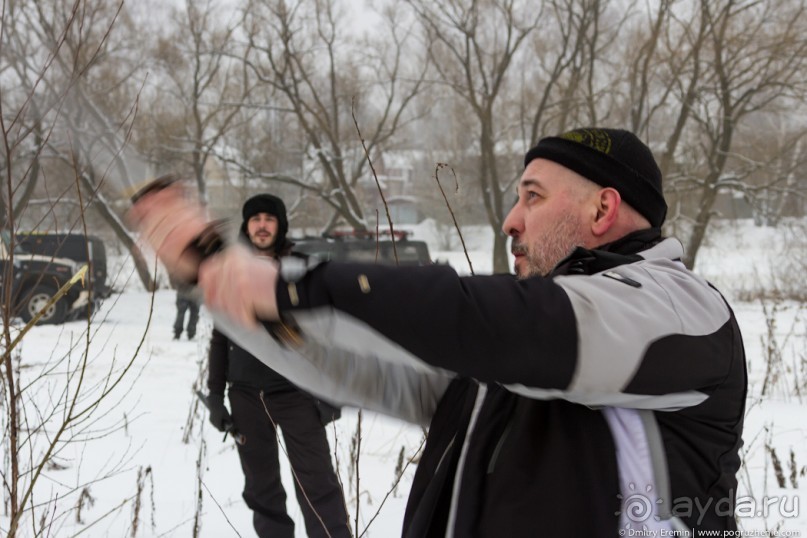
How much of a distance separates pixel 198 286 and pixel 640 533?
80 centimetres

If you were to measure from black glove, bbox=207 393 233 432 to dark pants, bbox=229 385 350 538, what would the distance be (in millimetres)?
100

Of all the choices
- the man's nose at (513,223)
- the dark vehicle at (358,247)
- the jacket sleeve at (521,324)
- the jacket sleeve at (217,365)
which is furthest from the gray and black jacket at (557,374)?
the dark vehicle at (358,247)

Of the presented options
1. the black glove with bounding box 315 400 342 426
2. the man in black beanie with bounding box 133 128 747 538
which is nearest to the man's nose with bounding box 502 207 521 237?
the man in black beanie with bounding box 133 128 747 538

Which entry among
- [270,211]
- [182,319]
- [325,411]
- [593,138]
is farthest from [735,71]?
[593,138]

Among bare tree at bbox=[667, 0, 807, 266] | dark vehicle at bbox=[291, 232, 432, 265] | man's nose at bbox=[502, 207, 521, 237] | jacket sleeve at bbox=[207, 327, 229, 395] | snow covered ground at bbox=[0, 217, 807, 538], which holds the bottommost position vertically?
snow covered ground at bbox=[0, 217, 807, 538]

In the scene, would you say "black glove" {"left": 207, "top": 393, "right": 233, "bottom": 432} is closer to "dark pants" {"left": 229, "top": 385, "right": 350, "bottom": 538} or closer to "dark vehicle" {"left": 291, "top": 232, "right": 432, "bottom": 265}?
"dark pants" {"left": 229, "top": 385, "right": 350, "bottom": 538}

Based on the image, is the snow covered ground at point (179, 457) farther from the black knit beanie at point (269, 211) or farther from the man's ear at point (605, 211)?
the man's ear at point (605, 211)

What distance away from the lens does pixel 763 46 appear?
49.3ft

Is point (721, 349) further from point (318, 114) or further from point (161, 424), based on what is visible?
point (318, 114)

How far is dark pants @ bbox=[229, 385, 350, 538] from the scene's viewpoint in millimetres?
3512

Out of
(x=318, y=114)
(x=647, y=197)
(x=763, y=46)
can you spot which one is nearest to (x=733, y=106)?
(x=763, y=46)

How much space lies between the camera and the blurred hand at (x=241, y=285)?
35.9 inches

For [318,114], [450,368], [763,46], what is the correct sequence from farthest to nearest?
[318,114] < [763,46] < [450,368]

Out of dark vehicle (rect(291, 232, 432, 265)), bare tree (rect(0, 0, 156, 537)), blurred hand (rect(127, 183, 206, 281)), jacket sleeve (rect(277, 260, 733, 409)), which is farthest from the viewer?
dark vehicle (rect(291, 232, 432, 265))
